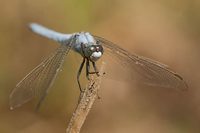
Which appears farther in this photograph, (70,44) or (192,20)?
(192,20)

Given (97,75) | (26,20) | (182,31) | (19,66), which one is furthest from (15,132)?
(182,31)

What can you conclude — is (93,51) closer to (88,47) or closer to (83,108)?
(88,47)

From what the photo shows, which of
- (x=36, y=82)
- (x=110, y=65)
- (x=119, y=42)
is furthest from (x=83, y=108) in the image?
(x=119, y=42)

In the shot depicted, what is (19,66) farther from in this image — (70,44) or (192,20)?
(192,20)

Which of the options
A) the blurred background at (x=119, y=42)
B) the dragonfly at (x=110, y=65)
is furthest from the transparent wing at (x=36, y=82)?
the blurred background at (x=119, y=42)

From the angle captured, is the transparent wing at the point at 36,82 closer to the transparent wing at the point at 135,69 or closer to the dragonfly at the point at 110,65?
the dragonfly at the point at 110,65
